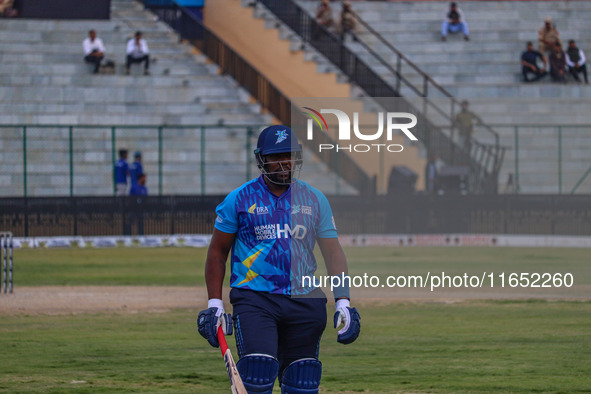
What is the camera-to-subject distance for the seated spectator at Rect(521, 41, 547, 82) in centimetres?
3819

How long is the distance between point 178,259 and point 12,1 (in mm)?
16290

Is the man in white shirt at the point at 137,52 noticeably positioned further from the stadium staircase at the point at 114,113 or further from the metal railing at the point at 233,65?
the metal railing at the point at 233,65

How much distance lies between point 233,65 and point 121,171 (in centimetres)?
795

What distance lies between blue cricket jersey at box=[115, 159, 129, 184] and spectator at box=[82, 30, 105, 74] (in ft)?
19.7

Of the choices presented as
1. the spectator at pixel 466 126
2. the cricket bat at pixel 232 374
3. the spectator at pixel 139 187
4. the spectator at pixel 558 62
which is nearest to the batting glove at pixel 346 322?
the cricket bat at pixel 232 374

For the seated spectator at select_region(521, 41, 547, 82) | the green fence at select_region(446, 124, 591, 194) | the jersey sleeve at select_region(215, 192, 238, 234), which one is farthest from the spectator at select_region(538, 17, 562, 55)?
the jersey sleeve at select_region(215, 192, 238, 234)

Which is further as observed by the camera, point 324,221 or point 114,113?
point 114,113

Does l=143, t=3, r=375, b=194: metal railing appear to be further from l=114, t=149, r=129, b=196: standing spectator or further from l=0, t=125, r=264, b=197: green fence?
l=114, t=149, r=129, b=196: standing spectator

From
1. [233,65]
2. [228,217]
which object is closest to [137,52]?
[233,65]

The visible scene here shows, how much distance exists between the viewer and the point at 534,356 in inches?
492

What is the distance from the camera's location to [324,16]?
40125 mm

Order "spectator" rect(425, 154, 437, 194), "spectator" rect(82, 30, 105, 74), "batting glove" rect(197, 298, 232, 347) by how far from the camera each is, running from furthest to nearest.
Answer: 1. "spectator" rect(82, 30, 105, 74)
2. "spectator" rect(425, 154, 437, 194)
3. "batting glove" rect(197, 298, 232, 347)

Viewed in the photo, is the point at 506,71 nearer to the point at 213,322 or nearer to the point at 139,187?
the point at 139,187

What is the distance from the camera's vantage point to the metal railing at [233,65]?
3588 centimetres
